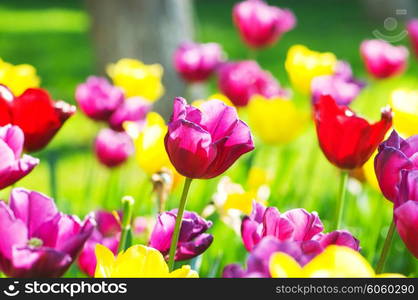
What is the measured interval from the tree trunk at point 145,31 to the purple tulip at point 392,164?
3.58m

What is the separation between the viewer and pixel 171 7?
15.0ft

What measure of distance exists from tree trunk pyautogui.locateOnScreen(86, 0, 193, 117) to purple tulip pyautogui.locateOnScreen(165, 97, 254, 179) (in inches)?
140

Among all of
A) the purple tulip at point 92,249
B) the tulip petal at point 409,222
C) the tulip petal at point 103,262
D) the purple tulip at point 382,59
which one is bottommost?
the purple tulip at point 92,249

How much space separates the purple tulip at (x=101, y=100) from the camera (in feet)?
6.60

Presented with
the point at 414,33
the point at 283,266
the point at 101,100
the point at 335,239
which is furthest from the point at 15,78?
the point at 414,33

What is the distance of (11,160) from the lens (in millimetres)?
1043

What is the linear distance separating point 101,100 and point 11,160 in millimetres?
990

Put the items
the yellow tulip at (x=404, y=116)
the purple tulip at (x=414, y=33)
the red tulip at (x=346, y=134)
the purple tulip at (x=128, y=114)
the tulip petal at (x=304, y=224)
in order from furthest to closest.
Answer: the purple tulip at (x=414, y=33), the purple tulip at (x=128, y=114), the yellow tulip at (x=404, y=116), the red tulip at (x=346, y=134), the tulip petal at (x=304, y=224)

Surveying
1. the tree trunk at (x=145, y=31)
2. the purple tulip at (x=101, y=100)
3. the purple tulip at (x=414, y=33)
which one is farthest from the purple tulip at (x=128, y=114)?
the tree trunk at (x=145, y=31)

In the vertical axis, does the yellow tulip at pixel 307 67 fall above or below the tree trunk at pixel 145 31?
below

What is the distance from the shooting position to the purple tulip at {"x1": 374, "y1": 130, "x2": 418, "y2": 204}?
1.04 meters

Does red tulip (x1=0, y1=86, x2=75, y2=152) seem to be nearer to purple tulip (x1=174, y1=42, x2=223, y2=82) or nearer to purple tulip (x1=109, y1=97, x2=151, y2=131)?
purple tulip (x1=109, y1=97, x2=151, y2=131)

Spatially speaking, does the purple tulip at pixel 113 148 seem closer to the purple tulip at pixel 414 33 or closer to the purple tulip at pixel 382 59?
the purple tulip at pixel 382 59

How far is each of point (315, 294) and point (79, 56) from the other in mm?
6203
